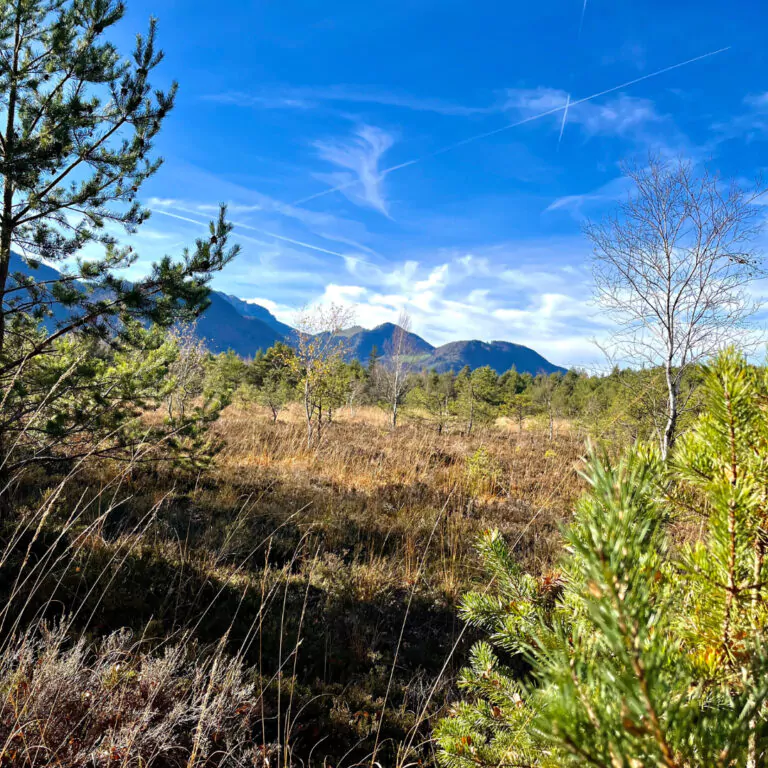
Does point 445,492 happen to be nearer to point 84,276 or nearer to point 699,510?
point 84,276

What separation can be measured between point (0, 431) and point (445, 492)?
6.14 m

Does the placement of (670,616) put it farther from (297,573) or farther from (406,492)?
(406,492)

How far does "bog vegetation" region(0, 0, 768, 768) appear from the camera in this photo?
1.62ft

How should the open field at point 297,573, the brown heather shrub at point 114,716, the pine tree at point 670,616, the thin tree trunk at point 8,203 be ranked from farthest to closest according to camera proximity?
the thin tree trunk at point 8,203 < the open field at point 297,573 < the brown heather shrub at point 114,716 < the pine tree at point 670,616

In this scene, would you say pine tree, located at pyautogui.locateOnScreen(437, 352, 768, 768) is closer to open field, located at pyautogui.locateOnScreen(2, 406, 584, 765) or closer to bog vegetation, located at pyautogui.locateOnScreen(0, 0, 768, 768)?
bog vegetation, located at pyautogui.locateOnScreen(0, 0, 768, 768)

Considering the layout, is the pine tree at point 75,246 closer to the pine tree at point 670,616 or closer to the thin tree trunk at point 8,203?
the thin tree trunk at point 8,203

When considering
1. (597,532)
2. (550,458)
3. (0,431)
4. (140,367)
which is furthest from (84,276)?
(550,458)

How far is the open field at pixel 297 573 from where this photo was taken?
2539mm

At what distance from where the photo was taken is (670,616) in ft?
2.13

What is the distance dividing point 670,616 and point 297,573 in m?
4.15

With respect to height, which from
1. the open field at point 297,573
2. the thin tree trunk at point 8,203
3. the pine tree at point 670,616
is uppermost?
the thin tree trunk at point 8,203

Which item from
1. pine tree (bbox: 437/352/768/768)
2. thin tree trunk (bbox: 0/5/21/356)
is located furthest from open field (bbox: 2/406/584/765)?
thin tree trunk (bbox: 0/5/21/356)

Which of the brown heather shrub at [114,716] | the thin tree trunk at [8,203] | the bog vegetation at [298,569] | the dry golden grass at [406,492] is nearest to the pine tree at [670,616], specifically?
the bog vegetation at [298,569]

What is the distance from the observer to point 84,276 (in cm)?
378
